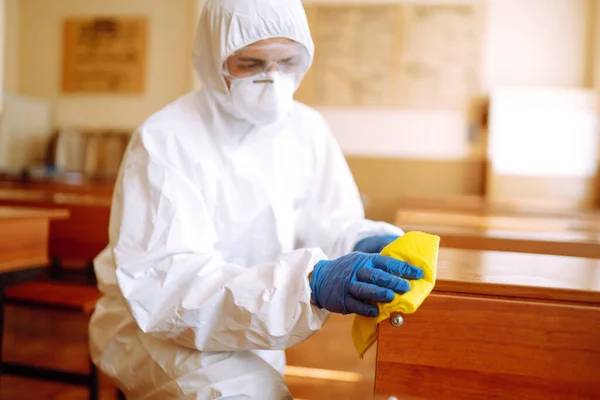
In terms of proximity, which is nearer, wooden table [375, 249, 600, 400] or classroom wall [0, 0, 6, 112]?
wooden table [375, 249, 600, 400]

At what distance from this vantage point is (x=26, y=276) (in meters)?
1.75

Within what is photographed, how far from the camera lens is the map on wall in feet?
12.4

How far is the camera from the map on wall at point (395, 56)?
378cm

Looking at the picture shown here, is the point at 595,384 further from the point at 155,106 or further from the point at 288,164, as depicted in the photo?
the point at 155,106

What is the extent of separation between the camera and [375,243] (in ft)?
3.56

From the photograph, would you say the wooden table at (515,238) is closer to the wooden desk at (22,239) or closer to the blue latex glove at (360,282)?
the blue latex glove at (360,282)

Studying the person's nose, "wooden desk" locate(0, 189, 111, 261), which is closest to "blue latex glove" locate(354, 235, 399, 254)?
the person's nose

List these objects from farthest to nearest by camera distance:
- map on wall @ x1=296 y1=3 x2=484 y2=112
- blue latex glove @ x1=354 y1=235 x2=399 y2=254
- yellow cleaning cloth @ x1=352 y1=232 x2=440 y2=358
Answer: map on wall @ x1=296 y1=3 x2=484 y2=112 → blue latex glove @ x1=354 y1=235 x2=399 y2=254 → yellow cleaning cloth @ x1=352 y1=232 x2=440 y2=358

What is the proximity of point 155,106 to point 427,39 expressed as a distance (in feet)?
7.63

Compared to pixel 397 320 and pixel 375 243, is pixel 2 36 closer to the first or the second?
pixel 375 243

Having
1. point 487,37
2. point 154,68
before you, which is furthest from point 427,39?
point 154,68

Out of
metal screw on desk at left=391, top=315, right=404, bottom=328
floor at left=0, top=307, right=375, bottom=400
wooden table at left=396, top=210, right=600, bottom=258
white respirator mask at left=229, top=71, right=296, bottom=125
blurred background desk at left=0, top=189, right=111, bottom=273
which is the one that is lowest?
floor at left=0, top=307, right=375, bottom=400

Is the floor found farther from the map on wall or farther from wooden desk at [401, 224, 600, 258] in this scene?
the map on wall

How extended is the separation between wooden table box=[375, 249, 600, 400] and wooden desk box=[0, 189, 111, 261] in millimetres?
1955
